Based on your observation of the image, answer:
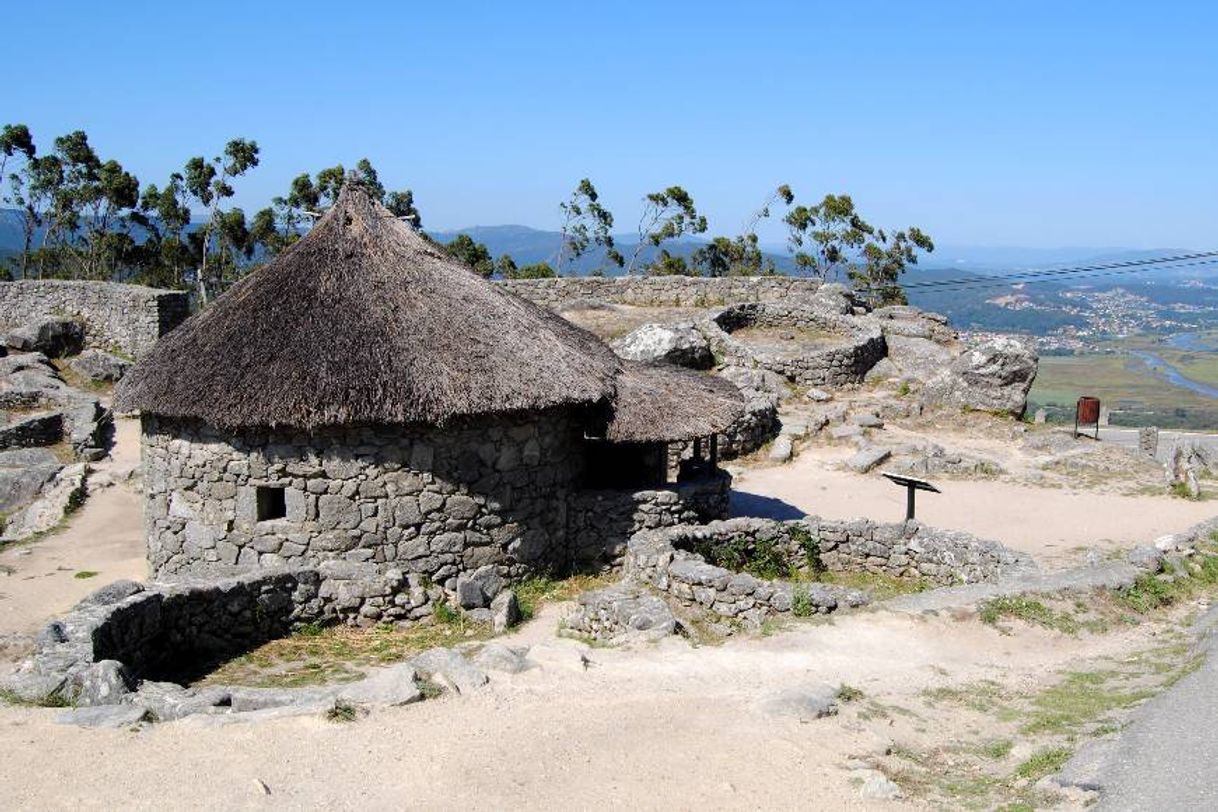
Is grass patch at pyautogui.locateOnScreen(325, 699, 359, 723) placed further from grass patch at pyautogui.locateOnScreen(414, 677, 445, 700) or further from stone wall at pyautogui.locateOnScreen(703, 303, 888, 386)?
stone wall at pyautogui.locateOnScreen(703, 303, 888, 386)

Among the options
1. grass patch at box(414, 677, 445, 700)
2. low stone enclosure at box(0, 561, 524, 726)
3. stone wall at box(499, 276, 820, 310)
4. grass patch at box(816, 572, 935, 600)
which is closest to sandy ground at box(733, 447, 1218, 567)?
grass patch at box(816, 572, 935, 600)

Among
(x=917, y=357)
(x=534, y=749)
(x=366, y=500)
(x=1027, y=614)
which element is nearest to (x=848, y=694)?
(x=534, y=749)

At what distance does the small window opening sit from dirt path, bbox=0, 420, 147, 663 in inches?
124

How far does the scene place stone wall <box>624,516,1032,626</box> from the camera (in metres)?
12.6

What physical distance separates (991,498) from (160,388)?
15072 mm

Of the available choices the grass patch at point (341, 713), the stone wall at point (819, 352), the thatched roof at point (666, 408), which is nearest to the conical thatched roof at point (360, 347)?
the thatched roof at point (666, 408)

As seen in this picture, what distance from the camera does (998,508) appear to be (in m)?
19.6

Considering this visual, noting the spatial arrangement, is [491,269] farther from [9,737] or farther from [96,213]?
[9,737]

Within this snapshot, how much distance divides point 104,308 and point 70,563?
16.1m

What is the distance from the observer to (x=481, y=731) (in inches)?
343

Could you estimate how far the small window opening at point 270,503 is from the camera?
13.8 metres

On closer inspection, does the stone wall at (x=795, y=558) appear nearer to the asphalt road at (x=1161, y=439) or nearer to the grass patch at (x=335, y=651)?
the grass patch at (x=335, y=651)

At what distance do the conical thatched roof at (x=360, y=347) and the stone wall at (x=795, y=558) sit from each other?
2.52 m

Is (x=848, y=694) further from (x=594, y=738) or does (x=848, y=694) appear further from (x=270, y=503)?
(x=270, y=503)
